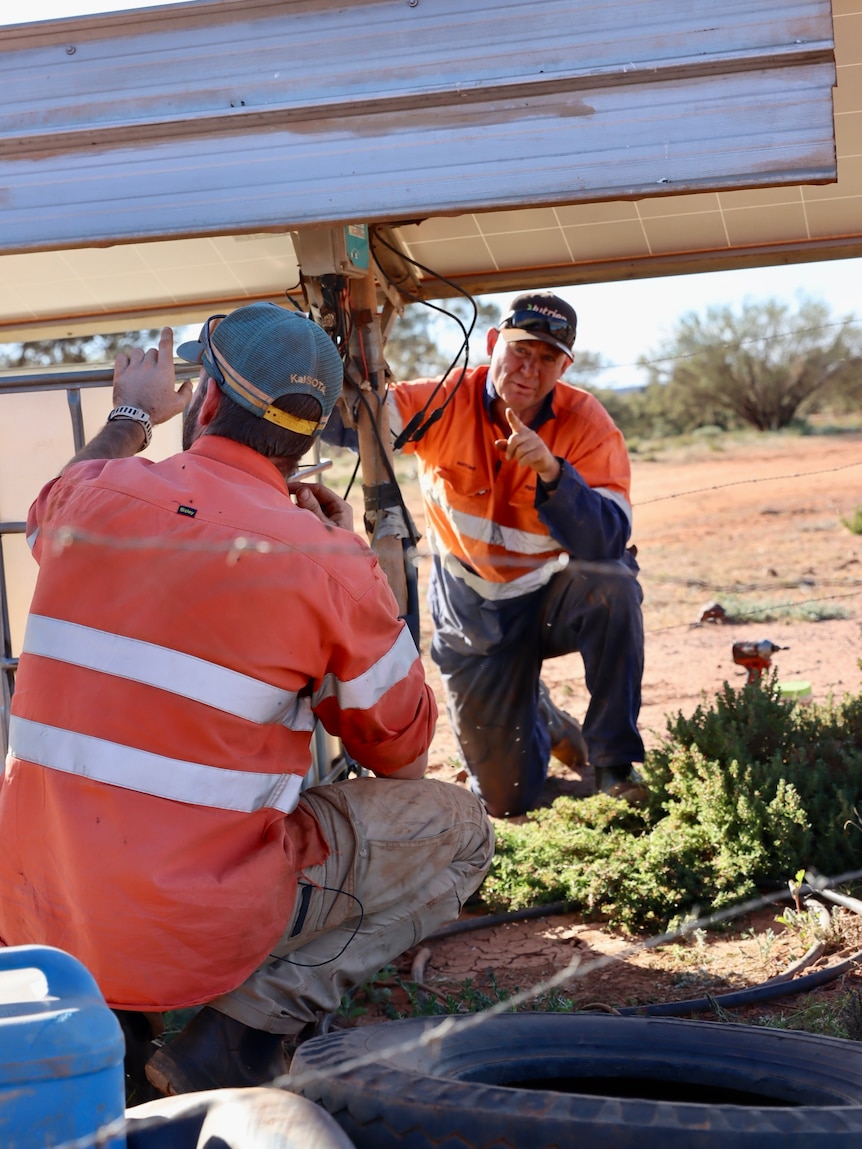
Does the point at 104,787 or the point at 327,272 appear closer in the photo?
the point at 104,787

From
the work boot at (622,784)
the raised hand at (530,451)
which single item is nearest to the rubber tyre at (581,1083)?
the work boot at (622,784)

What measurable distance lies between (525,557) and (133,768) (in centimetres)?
303

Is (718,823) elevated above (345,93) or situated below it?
below

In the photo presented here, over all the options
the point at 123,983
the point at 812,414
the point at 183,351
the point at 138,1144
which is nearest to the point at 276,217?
the point at 183,351

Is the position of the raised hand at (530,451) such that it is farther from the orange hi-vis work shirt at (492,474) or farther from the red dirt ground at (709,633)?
the red dirt ground at (709,633)

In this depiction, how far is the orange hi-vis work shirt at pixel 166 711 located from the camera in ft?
7.65

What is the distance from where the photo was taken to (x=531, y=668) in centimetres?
530

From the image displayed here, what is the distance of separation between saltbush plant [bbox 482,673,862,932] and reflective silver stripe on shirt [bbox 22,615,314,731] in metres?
1.90

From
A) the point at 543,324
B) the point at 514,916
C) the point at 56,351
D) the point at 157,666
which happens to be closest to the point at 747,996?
the point at 514,916

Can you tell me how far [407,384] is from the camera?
4.93 metres

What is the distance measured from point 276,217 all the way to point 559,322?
216cm

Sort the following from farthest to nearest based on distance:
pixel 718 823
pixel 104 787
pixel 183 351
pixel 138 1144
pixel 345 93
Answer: pixel 718 823 < pixel 183 351 < pixel 345 93 < pixel 104 787 < pixel 138 1144

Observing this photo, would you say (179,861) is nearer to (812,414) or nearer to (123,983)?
(123,983)

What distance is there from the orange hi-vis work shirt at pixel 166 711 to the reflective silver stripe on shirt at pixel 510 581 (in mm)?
2628
